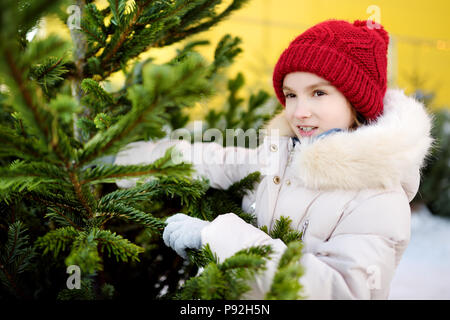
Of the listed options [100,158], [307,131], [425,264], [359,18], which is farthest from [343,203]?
[359,18]

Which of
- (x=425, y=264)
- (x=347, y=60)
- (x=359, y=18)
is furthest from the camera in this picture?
(x=359, y=18)

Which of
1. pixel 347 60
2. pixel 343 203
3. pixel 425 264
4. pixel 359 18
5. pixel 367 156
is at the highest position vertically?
pixel 347 60

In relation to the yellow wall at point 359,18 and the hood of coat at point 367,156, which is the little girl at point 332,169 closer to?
the hood of coat at point 367,156

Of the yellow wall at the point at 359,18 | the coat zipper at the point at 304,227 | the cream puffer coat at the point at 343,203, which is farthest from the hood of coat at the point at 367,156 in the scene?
the yellow wall at the point at 359,18

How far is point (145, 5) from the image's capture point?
96cm

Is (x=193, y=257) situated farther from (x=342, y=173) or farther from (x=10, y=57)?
(x=10, y=57)

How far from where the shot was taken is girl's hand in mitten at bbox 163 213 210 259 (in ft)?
2.96

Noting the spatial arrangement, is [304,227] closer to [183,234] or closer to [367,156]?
[367,156]

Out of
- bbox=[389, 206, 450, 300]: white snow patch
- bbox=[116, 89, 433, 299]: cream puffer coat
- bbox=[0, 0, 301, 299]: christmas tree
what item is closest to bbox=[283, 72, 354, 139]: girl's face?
bbox=[116, 89, 433, 299]: cream puffer coat

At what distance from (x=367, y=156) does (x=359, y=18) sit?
6.04 meters

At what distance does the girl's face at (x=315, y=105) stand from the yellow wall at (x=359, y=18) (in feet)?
15.6

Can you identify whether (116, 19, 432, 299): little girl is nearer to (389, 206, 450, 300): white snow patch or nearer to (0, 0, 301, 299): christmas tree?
(0, 0, 301, 299): christmas tree

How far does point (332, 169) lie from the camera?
3.43 ft

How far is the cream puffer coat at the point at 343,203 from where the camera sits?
0.84m
